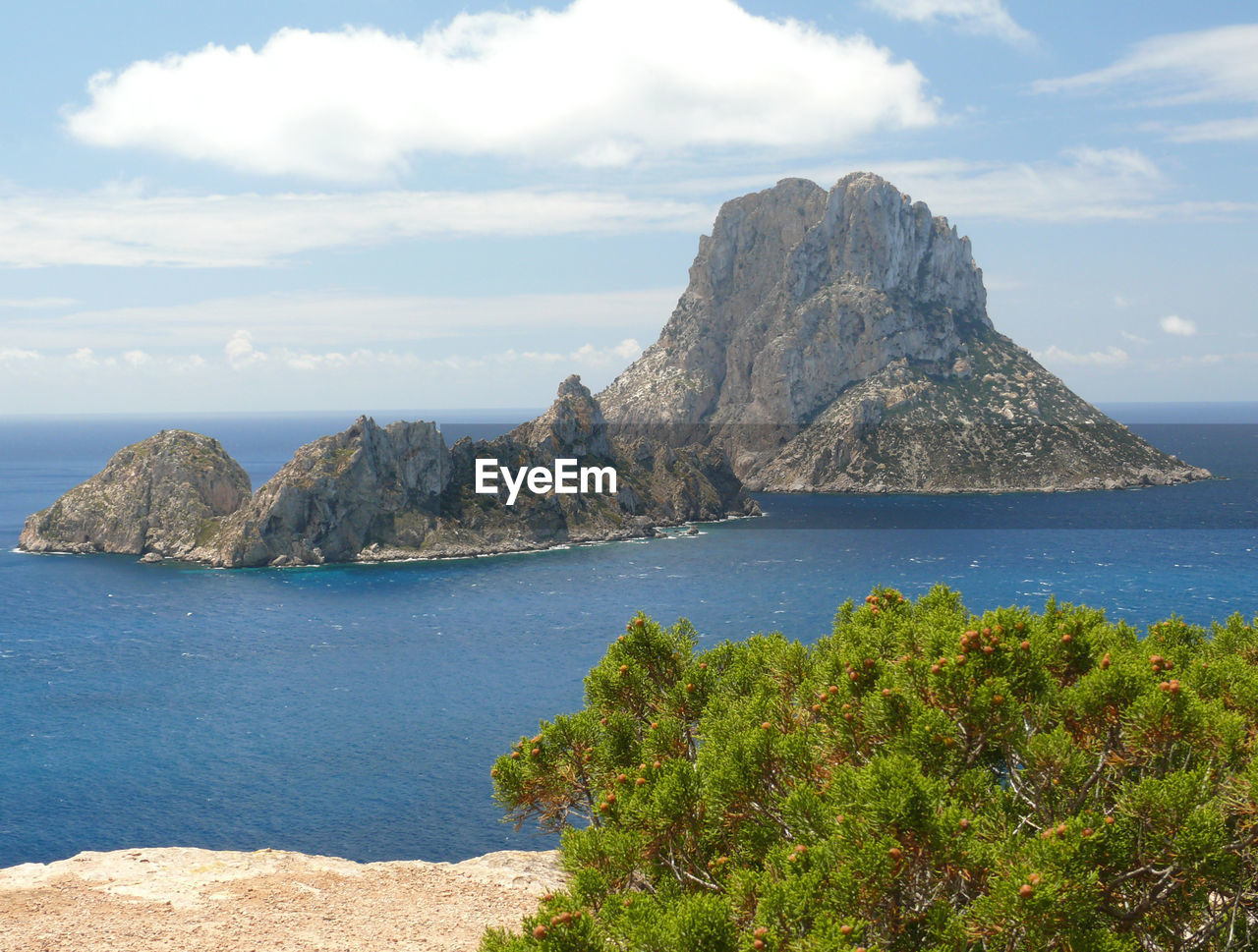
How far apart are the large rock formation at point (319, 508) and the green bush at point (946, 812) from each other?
470 feet

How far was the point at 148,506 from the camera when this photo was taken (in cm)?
16338

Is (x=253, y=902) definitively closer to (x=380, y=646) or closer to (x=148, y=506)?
(x=380, y=646)

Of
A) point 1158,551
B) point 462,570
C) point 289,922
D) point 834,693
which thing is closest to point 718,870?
point 834,693

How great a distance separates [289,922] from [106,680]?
68.0 meters

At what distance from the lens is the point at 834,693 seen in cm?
1744

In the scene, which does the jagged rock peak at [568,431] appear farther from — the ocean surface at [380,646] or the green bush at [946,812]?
the green bush at [946,812]

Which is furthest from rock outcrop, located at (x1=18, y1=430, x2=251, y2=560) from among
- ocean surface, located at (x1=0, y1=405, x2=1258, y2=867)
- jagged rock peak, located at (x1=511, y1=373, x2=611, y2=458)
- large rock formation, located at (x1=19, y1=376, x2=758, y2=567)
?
jagged rock peak, located at (x1=511, y1=373, x2=611, y2=458)

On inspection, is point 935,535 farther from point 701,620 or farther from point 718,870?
point 718,870

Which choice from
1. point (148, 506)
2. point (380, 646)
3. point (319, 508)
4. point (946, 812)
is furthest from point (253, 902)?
point (148, 506)

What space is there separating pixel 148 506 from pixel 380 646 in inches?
3461

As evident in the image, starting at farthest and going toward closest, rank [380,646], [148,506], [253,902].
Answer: [148,506] < [380,646] < [253,902]

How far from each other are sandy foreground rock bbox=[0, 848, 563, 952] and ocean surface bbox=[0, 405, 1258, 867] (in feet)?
50.8

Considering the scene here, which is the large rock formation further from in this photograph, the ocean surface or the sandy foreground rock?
the sandy foreground rock

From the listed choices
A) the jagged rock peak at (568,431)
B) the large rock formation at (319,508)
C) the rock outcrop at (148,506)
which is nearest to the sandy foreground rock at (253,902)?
the large rock formation at (319,508)
